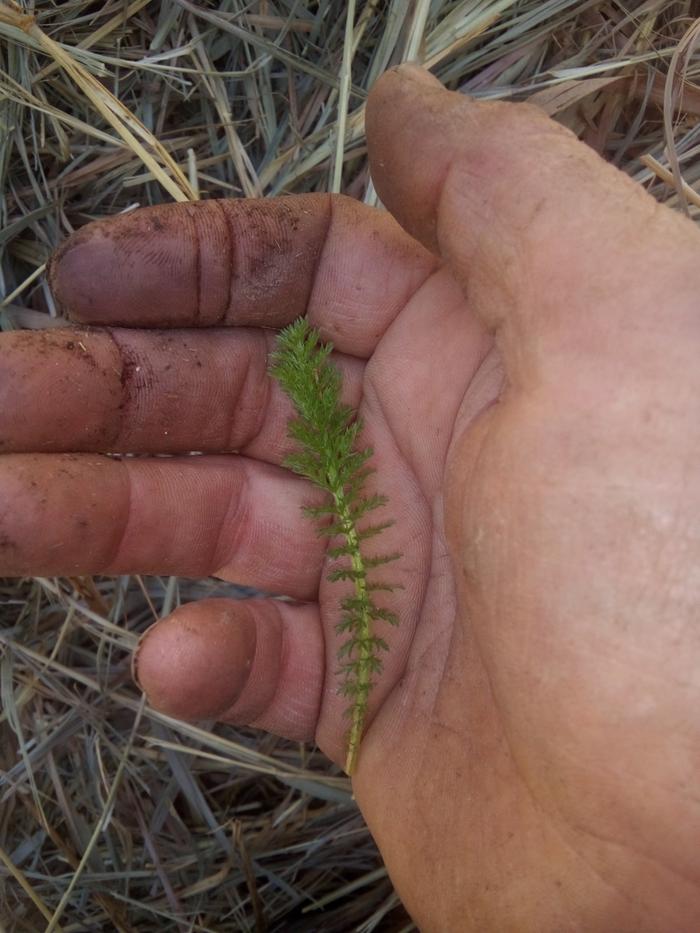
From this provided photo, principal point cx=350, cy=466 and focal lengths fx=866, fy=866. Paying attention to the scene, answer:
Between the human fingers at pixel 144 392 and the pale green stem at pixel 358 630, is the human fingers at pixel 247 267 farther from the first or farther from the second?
the pale green stem at pixel 358 630

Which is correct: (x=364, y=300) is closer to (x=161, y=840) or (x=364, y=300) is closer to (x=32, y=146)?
(x=32, y=146)

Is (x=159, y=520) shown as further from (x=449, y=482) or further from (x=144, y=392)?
(x=449, y=482)

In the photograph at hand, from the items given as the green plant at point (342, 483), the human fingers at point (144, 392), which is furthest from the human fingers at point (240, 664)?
the human fingers at point (144, 392)

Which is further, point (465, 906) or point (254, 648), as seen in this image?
point (254, 648)

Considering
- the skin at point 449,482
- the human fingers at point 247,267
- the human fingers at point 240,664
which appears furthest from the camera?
the human fingers at point 247,267

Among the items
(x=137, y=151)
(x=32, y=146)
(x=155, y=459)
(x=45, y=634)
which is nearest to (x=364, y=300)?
(x=155, y=459)

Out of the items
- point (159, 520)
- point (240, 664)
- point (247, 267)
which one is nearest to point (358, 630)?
point (240, 664)

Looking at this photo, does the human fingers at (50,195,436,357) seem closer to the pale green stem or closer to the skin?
the skin
